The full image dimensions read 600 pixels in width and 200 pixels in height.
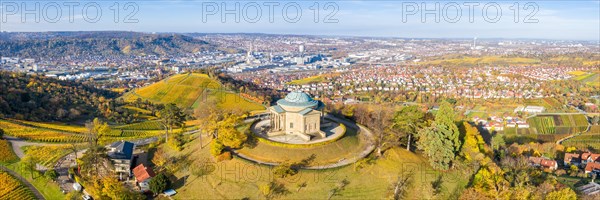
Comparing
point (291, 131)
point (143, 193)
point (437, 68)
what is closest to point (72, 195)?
point (143, 193)

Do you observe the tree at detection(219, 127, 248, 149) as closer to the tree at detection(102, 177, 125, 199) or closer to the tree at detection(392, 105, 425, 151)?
the tree at detection(102, 177, 125, 199)

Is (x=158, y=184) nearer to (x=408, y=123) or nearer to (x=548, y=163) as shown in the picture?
(x=408, y=123)

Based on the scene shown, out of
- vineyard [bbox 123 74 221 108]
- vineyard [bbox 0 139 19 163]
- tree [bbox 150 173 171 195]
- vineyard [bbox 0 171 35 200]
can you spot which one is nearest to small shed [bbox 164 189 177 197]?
tree [bbox 150 173 171 195]

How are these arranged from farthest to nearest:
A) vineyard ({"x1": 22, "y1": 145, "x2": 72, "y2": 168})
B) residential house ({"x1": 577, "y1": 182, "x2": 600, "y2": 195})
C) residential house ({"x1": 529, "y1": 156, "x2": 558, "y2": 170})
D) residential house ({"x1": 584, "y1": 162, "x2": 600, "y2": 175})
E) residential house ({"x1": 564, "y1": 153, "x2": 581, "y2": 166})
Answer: residential house ({"x1": 564, "y1": 153, "x2": 581, "y2": 166}), residential house ({"x1": 529, "y1": 156, "x2": 558, "y2": 170}), residential house ({"x1": 584, "y1": 162, "x2": 600, "y2": 175}), residential house ({"x1": 577, "y1": 182, "x2": 600, "y2": 195}), vineyard ({"x1": 22, "y1": 145, "x2": 72, "y2": 168})

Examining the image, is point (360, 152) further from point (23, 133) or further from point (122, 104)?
point (122, 104)

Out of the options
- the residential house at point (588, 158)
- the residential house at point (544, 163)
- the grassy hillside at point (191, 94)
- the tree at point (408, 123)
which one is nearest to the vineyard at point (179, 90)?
the grassy hillside at point (191, 94)

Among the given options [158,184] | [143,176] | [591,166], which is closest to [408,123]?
[158,184]

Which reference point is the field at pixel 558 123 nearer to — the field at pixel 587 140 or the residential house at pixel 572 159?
the field at pixel 587 140
